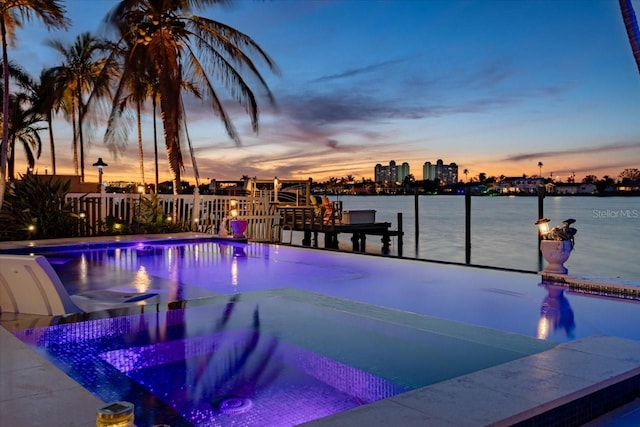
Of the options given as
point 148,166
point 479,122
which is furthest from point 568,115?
point 148,166

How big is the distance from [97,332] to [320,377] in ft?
6.78

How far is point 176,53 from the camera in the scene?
14.9 m

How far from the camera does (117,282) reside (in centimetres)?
737

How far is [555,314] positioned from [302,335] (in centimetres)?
258

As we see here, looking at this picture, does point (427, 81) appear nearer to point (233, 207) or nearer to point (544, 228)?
point (233, 207)

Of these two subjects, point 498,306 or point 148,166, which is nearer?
point 498,306

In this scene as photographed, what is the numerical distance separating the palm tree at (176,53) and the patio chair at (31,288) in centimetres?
928

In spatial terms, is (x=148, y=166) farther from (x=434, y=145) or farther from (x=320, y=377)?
(x=320, y=377)

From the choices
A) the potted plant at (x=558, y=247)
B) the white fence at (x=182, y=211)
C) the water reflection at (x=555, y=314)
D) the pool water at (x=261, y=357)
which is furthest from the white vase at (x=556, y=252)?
the white fence at (x=182, y=211)

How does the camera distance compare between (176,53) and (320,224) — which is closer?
(176,53)

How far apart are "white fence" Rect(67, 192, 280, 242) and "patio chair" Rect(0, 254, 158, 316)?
8048mm
